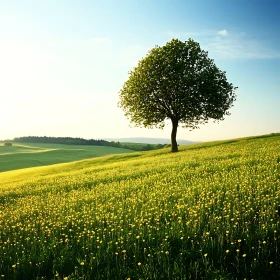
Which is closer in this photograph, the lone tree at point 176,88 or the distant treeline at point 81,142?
the lone tree at point 176,88

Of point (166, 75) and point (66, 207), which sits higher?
point (166, 75)

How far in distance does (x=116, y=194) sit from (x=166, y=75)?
32235 mm

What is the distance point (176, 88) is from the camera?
44250 millimetres

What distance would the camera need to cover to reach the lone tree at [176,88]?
44.0 meters

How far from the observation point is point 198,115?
4575cm

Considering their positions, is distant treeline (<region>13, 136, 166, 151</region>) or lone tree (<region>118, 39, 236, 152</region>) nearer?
lone tree (<region>118, 39, 236, 152</region>)

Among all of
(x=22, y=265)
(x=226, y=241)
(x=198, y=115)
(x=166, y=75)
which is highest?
(x=166, y=75)

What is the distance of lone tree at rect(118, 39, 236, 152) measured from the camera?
4397 centimetres

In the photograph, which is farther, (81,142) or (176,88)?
(81,142)

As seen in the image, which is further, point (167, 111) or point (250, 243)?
point (167, 111)

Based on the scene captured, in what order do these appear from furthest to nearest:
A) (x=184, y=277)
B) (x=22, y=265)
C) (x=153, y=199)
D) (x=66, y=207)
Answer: (x=66, y=207), (x=153, y=199), (x=22, y=265), (x=184, y=277)

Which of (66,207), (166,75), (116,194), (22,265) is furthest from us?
(166,75)

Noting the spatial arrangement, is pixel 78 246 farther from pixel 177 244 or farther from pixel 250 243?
pixel 250 243

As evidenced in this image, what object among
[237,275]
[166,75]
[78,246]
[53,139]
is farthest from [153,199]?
[53,139]
